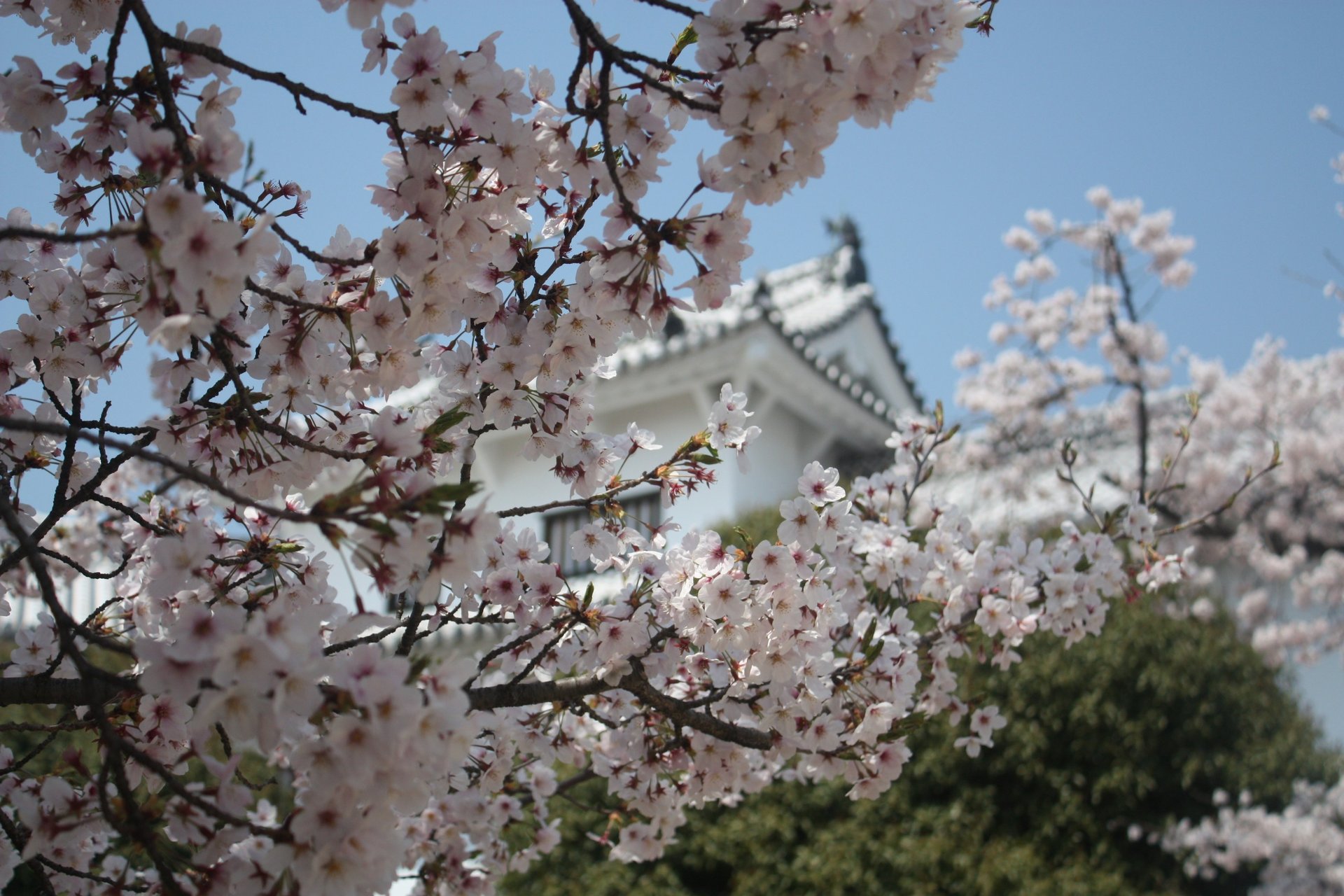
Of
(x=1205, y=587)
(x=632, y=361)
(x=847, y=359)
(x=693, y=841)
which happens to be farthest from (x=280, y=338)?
(x=847, y=359)

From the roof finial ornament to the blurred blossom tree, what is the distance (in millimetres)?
11723

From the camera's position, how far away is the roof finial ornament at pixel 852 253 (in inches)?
566

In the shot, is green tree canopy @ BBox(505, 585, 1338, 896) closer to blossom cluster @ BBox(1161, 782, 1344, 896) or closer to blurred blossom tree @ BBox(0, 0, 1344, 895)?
blossom cluster @ BBox(1161, 782, 1344, 896)

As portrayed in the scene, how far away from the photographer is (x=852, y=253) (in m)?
14.5

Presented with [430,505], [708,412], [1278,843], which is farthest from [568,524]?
[430,505]

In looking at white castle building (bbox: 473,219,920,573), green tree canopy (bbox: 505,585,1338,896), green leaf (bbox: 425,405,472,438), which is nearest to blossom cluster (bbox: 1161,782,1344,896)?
green tree canopy (bbox: 505,585,1338,896)

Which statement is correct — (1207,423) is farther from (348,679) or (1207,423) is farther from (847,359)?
(348,679)

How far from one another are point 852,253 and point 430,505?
13.9m

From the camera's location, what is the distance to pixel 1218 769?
22.4 feet

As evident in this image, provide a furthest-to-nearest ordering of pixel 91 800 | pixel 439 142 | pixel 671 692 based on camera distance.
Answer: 1. pixel 671 692
2. pixel 439 142
3. pixel 91 800

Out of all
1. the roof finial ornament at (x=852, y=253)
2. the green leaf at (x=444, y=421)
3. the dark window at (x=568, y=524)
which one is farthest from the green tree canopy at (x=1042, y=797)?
the roof finial ornament at (x=852, y=253)

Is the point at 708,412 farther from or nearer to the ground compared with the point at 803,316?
nearer to the ground

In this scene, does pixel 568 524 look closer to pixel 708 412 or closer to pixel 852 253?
pixel 708 412

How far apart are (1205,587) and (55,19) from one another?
8.53 metres
